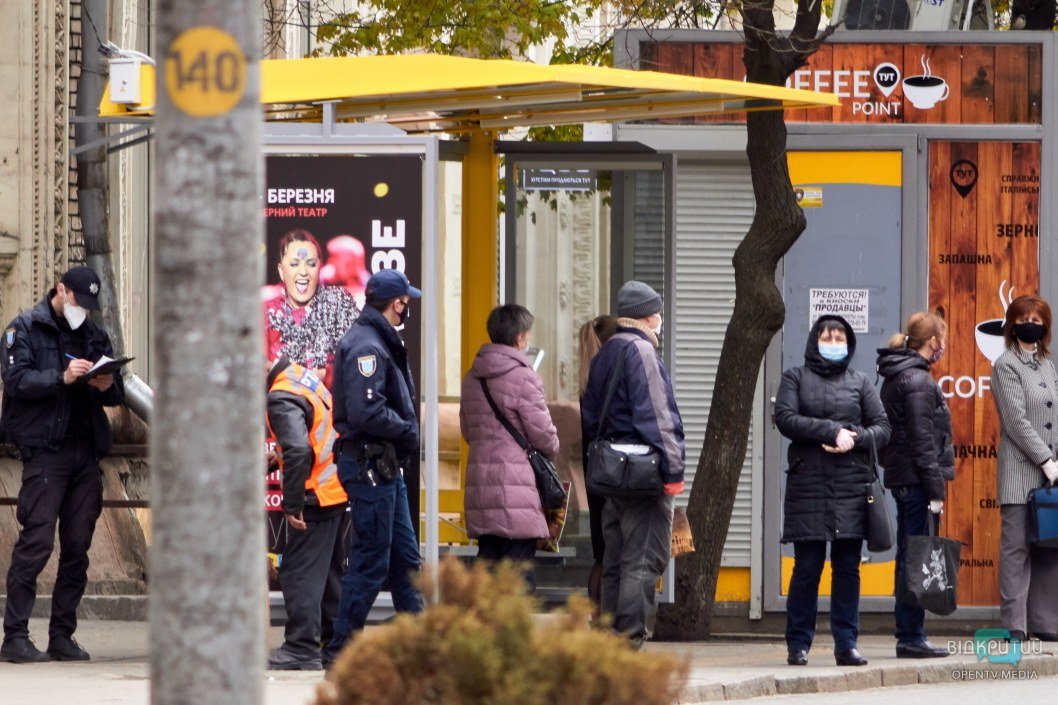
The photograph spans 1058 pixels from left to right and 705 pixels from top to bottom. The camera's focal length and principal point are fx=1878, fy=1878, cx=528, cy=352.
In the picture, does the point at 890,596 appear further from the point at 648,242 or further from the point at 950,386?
the point at 648,242

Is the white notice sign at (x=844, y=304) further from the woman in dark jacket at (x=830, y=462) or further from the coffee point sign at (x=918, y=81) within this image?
the woman in dark jacket at (x=830, y=462)

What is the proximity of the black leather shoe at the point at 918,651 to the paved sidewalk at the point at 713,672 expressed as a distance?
0.09 meters

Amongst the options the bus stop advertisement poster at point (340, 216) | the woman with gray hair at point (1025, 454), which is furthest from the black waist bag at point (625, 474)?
the woman with gray hair at point (1025, 454)

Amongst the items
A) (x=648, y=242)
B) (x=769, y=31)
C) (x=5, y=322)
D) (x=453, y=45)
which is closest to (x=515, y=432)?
(x=648, y=242)

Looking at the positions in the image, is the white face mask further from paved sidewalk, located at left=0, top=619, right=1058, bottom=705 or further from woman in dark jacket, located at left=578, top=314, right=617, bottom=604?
woman in dark jacket, located at left=578, top=314, right=617, bottom=604

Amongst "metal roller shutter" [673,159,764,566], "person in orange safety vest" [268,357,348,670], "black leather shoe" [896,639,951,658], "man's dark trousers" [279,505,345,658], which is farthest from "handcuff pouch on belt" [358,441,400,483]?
"metal roller shutter" [673,159,764,566]

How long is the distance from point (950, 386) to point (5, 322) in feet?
21.3

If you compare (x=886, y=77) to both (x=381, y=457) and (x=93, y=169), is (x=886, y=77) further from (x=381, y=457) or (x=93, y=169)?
(x=93, y=169)

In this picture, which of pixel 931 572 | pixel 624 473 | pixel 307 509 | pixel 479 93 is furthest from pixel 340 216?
pixel 931 572

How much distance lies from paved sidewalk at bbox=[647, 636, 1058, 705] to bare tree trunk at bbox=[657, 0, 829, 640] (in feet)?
1.32

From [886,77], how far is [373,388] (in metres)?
4.55

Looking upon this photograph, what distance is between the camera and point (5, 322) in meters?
13.1

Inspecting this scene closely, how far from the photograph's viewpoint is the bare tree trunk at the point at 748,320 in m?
10.2

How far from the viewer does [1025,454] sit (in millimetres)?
10391
